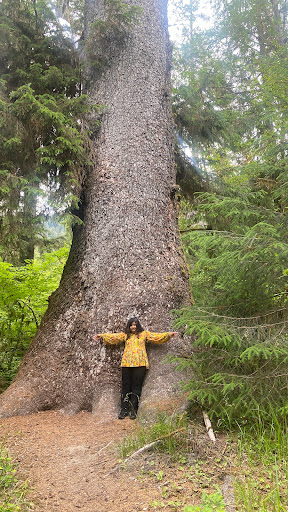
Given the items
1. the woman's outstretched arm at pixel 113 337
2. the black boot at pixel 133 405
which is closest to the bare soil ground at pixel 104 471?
the black boot at pixel 133 405

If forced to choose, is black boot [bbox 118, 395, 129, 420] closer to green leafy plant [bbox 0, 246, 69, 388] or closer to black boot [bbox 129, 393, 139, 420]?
black boot [bbox 129, 393, 139, 420]

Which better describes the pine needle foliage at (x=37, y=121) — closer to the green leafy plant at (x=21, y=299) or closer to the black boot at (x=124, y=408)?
the green leafy plant at (x=21, y=299)

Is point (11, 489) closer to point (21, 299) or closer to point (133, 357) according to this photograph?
point (133, 357)

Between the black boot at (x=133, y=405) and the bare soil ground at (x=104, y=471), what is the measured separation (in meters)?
0.24

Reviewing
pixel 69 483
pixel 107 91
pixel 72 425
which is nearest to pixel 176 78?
pixel 107 91

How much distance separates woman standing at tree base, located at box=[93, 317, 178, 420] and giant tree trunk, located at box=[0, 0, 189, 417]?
0.13 metres

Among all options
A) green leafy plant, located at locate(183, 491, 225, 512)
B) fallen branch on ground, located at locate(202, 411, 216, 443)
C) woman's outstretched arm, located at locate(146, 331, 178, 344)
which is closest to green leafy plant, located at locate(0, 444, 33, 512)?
green leafy plant, located at locate(183, 491, 225, 512)

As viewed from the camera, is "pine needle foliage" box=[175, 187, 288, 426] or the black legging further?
the black legging

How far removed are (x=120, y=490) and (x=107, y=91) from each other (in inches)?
217

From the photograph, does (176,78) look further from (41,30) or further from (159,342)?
(159,342)

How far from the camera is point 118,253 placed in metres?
4.88

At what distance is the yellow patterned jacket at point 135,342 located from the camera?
4.23 m

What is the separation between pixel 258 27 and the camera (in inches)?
432

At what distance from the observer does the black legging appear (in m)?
4.19
